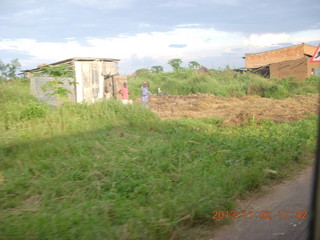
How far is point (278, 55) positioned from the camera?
86.8ft

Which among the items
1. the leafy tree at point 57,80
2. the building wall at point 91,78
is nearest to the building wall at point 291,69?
the building wall at point 91,78

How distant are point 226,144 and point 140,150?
5.80 feet

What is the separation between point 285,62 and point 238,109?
1167 cm

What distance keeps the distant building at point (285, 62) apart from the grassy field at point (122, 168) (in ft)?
48.3

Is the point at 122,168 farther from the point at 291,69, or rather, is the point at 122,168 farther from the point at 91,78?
the point at 291,69

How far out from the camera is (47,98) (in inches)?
386

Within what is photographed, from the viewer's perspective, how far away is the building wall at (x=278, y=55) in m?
25.2

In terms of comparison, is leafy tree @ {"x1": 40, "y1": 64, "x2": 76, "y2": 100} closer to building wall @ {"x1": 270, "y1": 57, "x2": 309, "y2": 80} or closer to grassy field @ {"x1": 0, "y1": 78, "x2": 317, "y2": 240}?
grassy field @ {"x1": 0, "y1": 78, "x2": 317, "y2": 240}

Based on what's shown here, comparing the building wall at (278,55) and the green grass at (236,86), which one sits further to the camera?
the building wall at (278,55)

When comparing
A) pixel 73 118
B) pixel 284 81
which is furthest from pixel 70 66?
pixel 284 81

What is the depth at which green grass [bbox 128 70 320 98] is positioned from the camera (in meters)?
18.1

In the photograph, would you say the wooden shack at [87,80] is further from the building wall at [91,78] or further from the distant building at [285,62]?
the distant building at [285,62]

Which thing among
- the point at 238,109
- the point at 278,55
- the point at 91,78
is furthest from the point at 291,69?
the point at 91,78

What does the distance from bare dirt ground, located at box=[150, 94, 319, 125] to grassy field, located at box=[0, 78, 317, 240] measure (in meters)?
1.46
